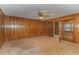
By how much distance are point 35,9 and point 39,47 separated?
2.83 feet

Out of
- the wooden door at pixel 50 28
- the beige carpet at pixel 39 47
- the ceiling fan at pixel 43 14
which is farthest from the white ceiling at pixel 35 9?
the beige carpet at pixel 39 47

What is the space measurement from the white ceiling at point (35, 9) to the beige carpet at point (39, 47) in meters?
0.57

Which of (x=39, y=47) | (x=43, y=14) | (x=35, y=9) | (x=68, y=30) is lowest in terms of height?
(x=39, y=47)

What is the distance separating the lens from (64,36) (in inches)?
102

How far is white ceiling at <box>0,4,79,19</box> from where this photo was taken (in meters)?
2.21

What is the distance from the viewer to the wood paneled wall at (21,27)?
249 cm

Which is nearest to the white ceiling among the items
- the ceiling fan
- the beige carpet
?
the ceiling fan

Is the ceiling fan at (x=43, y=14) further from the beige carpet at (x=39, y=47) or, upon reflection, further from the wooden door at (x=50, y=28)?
the beige carpet at (x=39, y=47)

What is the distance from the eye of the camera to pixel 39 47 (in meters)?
2.51

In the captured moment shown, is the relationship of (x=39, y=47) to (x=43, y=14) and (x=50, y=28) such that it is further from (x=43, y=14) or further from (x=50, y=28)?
(x=43, y=14)

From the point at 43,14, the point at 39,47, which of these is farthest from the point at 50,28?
the point at 39,47
